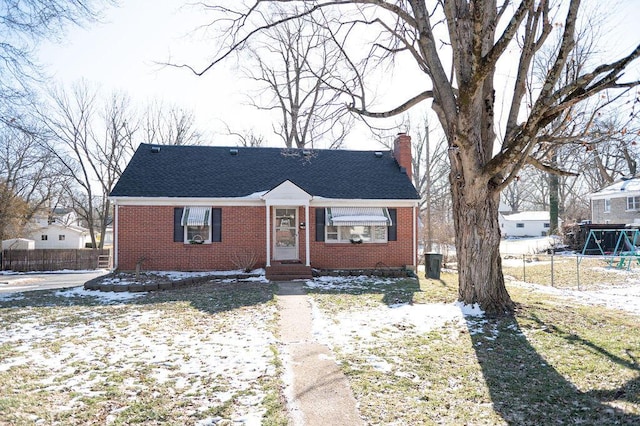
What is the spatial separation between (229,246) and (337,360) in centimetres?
1031

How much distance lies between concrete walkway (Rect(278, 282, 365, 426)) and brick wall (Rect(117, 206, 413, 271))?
304 inches

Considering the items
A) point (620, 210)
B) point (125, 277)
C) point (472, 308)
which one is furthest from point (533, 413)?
point (620, 210)

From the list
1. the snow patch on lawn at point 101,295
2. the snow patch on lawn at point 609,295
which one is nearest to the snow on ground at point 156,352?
the snow patch on lawn at point 101,295

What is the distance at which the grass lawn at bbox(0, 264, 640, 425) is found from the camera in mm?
4004

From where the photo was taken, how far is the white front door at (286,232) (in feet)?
51.0

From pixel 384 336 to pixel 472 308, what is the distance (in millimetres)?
2514

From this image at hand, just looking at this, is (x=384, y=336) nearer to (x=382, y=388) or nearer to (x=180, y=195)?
(x=382, y=388)

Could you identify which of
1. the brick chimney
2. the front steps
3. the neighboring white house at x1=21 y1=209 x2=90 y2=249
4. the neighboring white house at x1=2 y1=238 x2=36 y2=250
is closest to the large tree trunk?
the front steps

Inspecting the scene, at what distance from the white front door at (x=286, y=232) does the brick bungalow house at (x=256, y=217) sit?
38 millimetres

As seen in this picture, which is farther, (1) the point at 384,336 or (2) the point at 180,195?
(2) the point at 180,195

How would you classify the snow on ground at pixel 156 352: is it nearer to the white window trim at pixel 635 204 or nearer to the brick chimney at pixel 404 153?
the brick chimney at pixel 404 153

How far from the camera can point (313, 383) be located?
15.5ft

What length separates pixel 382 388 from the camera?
4570 mm

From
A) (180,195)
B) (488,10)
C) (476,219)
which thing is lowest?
(476,219)
